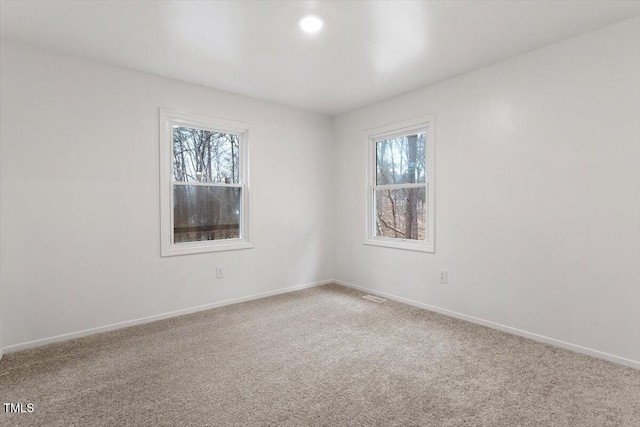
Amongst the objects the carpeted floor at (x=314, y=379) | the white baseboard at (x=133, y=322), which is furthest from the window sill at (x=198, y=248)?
the carpeted floor at (x=314, y=379)

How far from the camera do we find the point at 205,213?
3.65m

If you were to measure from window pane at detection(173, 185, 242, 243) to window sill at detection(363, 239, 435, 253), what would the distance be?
1.70 metres

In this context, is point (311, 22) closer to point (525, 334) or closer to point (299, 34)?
point (299, 34)

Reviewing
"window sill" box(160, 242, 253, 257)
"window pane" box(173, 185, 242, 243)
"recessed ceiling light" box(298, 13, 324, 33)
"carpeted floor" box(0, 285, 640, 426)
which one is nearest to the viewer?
"carpeted floor" box(0, 285, 640, 426)

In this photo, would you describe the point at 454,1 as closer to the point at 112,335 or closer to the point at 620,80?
the point at 620,80

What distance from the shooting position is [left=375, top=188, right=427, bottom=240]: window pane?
3.71m

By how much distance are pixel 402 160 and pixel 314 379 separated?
8.84 feet

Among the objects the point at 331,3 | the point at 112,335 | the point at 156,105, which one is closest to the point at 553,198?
the point at 331,3

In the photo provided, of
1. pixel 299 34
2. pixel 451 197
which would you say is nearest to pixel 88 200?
A: pixel 299 34

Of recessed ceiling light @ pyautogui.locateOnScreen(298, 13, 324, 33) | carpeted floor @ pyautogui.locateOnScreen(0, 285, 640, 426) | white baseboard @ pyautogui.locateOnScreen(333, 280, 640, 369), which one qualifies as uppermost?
recessed ceiling light @ pyautogui.locateOnScreen(298, 13, 324, 33)

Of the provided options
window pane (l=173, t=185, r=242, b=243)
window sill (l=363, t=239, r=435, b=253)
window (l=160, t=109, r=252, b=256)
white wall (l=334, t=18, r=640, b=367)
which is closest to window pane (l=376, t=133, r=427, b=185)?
white wall (l=334, t=18, r=640, b=367)

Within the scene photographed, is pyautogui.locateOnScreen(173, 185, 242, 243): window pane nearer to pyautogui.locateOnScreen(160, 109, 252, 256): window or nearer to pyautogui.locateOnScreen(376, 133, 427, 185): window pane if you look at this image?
pyautogui.locateOnScreen(160, 109, 252, 256): window

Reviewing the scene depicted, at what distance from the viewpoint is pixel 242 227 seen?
3.93m

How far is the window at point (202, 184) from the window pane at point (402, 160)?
1722mm
